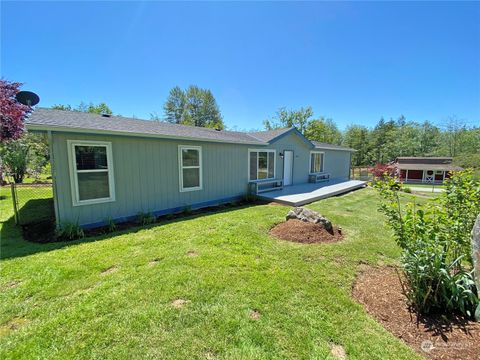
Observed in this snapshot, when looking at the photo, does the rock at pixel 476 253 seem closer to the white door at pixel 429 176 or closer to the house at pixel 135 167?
the house at pixel 135 167

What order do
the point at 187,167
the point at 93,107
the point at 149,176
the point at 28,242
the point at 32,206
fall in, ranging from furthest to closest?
the point at 93,107 → the point at 32,206 → the point at 187,167 → the point at 149,176 → the point at 28,242

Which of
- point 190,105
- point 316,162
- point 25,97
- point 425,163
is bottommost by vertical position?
point 425,163

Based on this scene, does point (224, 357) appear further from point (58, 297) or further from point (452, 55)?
point (452, 55)

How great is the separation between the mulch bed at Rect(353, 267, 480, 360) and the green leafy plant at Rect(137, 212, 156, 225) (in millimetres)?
5153

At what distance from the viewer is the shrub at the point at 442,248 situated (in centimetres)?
236

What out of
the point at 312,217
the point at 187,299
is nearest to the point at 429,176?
the point at 312,217

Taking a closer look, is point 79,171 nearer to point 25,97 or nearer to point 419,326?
point 25,97

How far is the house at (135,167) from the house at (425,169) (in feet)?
80.8

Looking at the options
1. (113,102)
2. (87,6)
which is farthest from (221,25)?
(113,102)

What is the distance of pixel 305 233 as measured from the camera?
4770mm

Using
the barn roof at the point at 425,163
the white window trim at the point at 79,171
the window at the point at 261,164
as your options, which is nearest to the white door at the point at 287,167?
the window at the point at 261,164

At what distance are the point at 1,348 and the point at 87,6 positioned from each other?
29.1 ft

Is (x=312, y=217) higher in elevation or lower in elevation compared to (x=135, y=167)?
lower

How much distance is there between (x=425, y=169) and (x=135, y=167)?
106 feet
